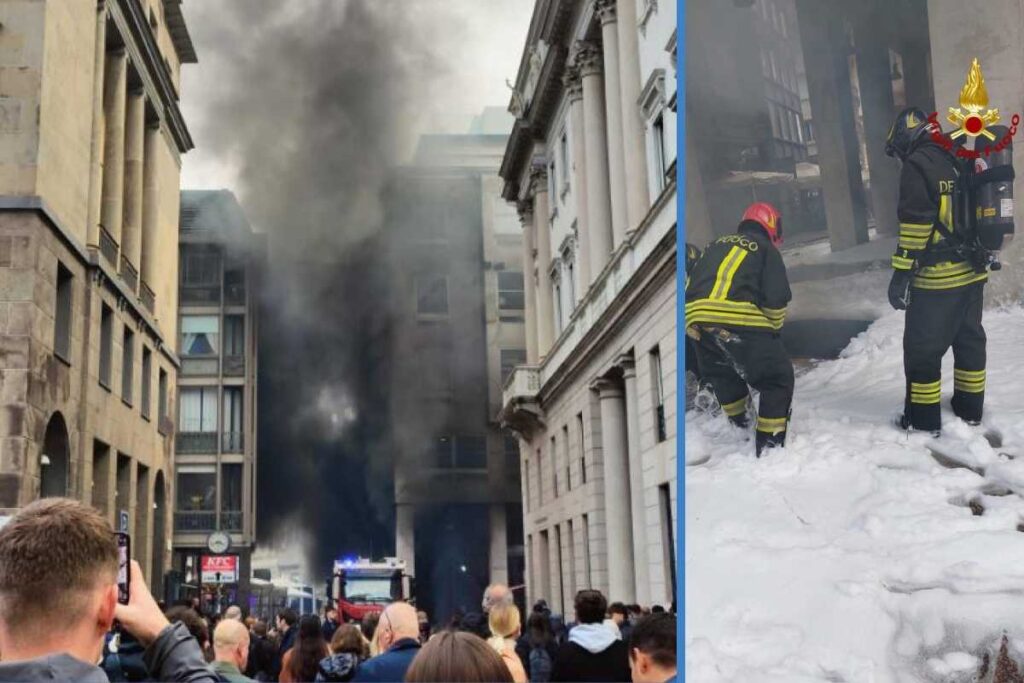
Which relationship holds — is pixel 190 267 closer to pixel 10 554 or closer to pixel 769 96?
pixel 769 96

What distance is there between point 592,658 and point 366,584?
17355 millimetres

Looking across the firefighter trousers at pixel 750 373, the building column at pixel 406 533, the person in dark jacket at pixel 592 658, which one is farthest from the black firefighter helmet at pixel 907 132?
the building column at pixel 406 533

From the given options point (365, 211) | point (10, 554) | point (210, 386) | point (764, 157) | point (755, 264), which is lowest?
point (10, 554)

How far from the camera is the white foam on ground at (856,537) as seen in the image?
4207 millimetres

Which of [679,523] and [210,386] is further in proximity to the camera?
[210,386]

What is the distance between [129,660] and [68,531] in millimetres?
2182

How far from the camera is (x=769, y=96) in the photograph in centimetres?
498

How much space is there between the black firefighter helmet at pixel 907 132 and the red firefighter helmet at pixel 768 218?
60cm

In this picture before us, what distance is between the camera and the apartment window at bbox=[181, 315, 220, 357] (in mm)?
39344

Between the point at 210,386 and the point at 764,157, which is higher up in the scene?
the point at 210,386

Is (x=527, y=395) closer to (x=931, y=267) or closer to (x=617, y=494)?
(x=617, y=494)

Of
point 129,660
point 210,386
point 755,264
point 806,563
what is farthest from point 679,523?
point 210,386

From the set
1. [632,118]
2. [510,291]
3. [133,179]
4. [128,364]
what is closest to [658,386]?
[632,118]

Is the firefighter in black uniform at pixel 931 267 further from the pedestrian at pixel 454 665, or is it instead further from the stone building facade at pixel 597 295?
the stone building facade at pixel 597 295
